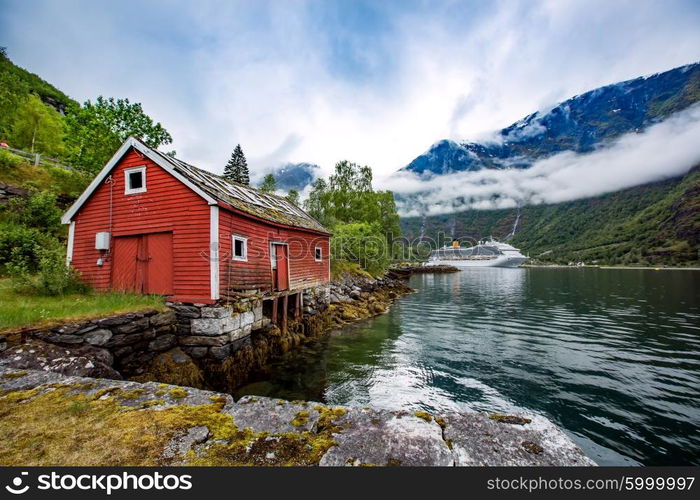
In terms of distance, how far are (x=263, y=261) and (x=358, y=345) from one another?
21.2 feet

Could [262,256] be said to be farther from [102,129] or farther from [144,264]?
[102,129]

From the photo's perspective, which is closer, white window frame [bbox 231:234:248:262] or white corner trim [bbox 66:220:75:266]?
white window frame [bbox 231:234:248:262]

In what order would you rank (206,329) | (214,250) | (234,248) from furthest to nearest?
(234,248)
(214,250)
(206,329)

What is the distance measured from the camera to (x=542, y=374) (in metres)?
11.1

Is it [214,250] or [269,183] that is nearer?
[214,250]

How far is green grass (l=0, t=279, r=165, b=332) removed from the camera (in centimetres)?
766

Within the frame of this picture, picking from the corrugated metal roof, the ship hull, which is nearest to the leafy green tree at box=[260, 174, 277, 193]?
the corrugated metal roof

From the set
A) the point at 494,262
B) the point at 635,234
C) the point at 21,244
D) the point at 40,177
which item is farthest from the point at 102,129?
the point at 635,234

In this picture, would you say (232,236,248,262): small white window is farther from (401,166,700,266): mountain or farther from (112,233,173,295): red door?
(401,166,700,266): mountain

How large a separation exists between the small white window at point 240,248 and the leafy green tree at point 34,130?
34.2 meters

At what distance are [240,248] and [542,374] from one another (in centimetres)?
1315

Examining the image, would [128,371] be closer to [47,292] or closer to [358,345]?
[47,292]

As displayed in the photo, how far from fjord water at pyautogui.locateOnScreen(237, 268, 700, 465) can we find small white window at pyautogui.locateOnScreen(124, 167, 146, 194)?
9.46m
